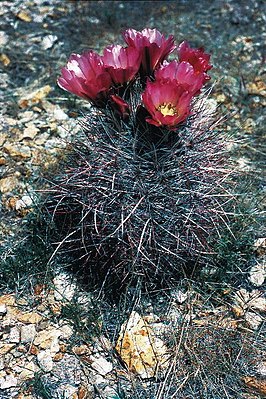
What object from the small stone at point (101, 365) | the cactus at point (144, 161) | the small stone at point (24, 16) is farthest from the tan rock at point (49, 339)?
the small stone at point (24, 16)

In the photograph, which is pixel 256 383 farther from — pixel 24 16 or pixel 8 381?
pixel 24 16

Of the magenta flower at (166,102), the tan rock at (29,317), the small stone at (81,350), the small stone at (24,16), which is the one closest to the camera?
the magenta flower at (166,102)

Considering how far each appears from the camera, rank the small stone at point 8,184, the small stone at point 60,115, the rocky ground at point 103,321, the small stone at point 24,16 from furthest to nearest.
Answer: the small stone at point 24,16 → the small stone at point 60,115 → the small stone at point 8,184 → the rocky ground at point 103,321

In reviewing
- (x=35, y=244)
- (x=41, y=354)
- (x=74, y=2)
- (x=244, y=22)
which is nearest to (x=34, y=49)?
(x=74, y=2)

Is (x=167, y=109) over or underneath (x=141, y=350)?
over

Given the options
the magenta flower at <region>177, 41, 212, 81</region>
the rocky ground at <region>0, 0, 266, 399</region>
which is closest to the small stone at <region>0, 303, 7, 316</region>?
the rocky ground at <region>0, 0, 266, 399</region>

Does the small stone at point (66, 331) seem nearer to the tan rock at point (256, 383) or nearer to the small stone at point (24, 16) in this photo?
the tan rock at point (256, 383)

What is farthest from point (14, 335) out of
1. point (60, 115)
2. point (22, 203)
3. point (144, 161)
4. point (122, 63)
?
point (60, 115)
